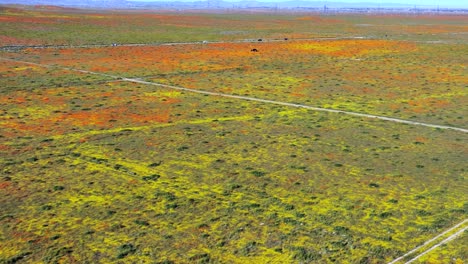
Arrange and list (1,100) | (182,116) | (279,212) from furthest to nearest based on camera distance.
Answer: (1,100) → (182,116) → (279,212)

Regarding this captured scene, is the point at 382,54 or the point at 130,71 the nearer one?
the point at 130,71

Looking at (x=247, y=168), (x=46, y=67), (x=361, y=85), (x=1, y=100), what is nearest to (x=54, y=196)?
(x=247, y=168)

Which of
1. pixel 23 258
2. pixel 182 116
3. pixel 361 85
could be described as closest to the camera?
pixel 23 258

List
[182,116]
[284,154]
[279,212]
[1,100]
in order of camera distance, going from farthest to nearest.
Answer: [1,100] < [182,116] < [284,154] < [279,212]

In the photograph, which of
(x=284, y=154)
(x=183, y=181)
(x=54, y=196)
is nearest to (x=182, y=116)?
(x=284, y=154)

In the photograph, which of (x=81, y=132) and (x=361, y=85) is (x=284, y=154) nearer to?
(x=81, y=132)

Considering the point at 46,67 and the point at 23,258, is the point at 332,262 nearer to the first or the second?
the point at 23,258
